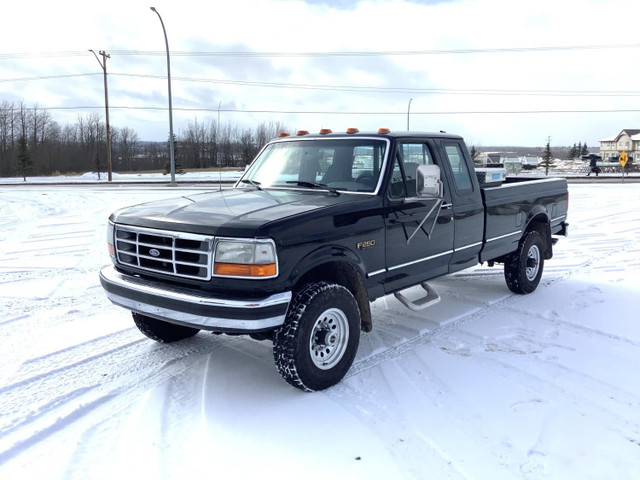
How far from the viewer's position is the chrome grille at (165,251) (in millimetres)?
3600

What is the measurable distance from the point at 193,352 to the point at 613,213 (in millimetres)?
13709

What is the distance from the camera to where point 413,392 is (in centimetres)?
394

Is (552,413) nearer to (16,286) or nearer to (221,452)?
(221,452)

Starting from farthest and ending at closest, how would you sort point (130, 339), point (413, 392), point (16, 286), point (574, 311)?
point (16, 286) < point (574, 311) < point (130, 339) < point (413, 392)

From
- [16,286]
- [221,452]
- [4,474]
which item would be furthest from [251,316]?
[16,286]

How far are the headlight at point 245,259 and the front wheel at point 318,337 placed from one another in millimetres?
397

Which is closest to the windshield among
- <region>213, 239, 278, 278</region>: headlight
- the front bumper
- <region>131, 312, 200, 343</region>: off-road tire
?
<region>213, 239, 278, 278</region>: headlight

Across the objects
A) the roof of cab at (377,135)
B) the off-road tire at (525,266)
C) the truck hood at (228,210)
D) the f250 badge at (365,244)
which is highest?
the roof of cab at (377,135)

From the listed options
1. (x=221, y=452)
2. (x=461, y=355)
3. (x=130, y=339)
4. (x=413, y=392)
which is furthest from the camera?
(x=130, y=339)

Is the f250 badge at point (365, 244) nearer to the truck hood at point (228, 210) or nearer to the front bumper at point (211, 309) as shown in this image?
the truck hood at point (228, 210)

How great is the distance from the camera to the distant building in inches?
4380

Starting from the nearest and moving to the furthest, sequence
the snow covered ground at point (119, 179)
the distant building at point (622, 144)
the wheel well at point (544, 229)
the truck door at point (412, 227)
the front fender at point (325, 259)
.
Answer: the front fender at point (325, 259) → the truck door at point (412, 227) → the wheel well at point (544, 229) → the snow covered ground at point (119, 179) → the distant building at point (622, 144)

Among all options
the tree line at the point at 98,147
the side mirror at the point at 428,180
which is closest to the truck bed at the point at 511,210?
the side mirror at the point at 428,180

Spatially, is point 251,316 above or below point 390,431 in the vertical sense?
above
